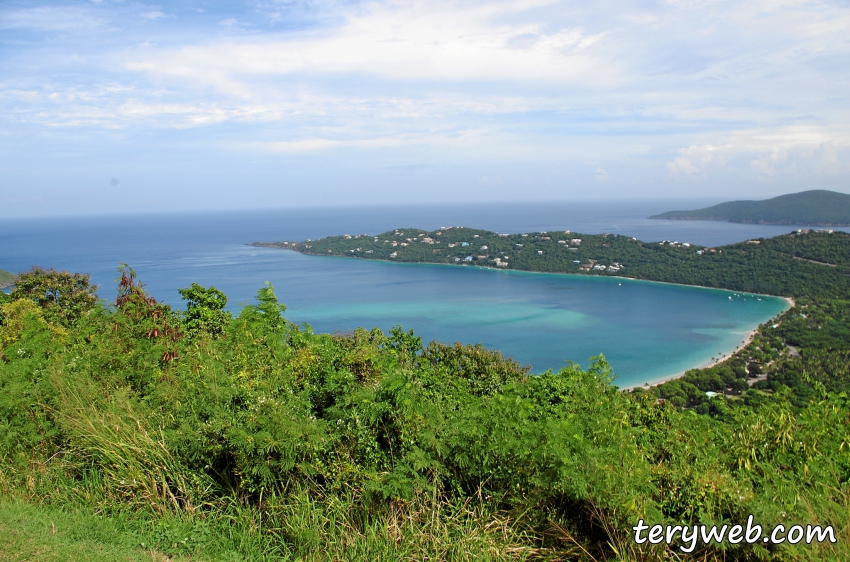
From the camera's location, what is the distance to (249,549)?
95.4 inches

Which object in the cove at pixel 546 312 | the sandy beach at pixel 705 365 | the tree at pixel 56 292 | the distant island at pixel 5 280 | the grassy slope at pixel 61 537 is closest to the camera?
the grassy slope at pixel 61 537

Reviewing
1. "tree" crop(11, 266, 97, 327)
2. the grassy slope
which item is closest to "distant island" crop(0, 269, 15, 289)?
"tree" crop(11, 266, 97, 327)

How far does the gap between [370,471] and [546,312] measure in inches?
1384

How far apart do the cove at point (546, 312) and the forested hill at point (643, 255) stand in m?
1.93

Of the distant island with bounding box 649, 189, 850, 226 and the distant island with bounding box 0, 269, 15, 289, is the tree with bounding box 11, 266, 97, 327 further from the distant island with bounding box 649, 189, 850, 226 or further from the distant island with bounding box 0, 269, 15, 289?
the distant island with bounding box 649, 189, 850, 226

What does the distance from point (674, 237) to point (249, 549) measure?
279 feet

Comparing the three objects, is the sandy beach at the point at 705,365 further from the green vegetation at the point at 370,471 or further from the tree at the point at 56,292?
the green vegetation at the point at 370,471

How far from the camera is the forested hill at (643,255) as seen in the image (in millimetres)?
40906

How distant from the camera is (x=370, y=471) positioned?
265 cm

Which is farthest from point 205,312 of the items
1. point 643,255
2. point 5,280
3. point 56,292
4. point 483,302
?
point 643,255

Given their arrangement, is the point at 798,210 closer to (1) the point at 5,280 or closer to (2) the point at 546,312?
(2) the point at 546,312

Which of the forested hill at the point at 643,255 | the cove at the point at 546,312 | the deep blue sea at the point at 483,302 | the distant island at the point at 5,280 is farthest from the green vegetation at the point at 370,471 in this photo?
the forested hill at the point at 643,255

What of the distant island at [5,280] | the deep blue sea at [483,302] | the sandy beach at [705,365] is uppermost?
the distant island at [5,280]

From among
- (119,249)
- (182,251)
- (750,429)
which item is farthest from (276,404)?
(119,249)
